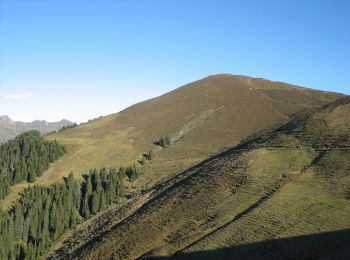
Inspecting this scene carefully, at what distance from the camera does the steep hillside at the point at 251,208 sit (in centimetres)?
3925

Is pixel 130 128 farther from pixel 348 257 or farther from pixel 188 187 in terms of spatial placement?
pixel 348 257

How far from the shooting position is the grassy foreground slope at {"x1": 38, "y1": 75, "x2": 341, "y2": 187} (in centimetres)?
10212

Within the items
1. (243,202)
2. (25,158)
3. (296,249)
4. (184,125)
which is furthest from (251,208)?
(184,125)

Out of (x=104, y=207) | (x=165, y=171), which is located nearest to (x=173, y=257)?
(x=104, y=207)

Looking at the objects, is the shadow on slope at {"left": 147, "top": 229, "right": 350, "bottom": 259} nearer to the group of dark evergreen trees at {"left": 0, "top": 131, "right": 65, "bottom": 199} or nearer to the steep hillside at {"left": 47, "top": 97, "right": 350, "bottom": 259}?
the steep hillside at {"left": 47, "top": 97, "right": 350, "bottom": 259}

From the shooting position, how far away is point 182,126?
128m

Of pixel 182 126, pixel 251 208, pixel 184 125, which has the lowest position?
pixel 251 208

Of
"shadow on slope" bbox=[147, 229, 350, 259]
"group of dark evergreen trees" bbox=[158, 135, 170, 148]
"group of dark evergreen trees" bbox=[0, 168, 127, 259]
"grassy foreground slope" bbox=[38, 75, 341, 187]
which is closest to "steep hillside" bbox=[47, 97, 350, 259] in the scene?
"shadow on slope" bbox=[147, 229, 350, 259]

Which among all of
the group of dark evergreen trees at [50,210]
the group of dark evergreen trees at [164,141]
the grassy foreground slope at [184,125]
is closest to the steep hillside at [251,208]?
the group of dark evergreen trees at [50,210]

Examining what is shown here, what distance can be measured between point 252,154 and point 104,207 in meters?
33.3

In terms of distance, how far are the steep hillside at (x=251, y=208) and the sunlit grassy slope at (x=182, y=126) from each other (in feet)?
79.0

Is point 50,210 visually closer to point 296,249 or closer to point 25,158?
point 25,158

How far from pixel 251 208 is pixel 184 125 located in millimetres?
82932

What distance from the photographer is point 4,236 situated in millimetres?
66750
